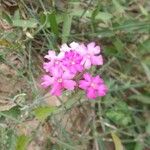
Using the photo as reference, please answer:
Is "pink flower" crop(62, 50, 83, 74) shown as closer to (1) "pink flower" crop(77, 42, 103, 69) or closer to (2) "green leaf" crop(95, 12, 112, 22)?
(1) "pink flower" crop(77, 42, 103, 69)

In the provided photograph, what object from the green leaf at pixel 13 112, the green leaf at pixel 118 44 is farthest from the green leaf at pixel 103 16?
the green leaf at pixel 13 112

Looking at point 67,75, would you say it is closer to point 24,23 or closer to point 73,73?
point 73,73

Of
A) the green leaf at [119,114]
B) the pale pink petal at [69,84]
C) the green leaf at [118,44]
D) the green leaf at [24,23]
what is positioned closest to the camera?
the pale pink petal at [69,84]

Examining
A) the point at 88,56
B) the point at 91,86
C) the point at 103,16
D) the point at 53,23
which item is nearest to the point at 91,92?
the point at 91,86

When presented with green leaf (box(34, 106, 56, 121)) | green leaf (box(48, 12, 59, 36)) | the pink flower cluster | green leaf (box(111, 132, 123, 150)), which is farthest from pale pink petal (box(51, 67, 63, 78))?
green leaf (box(111, 132, 123, 150))

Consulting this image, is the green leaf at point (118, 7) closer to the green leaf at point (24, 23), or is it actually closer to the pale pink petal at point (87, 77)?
the green leaf at point (24, 23)
